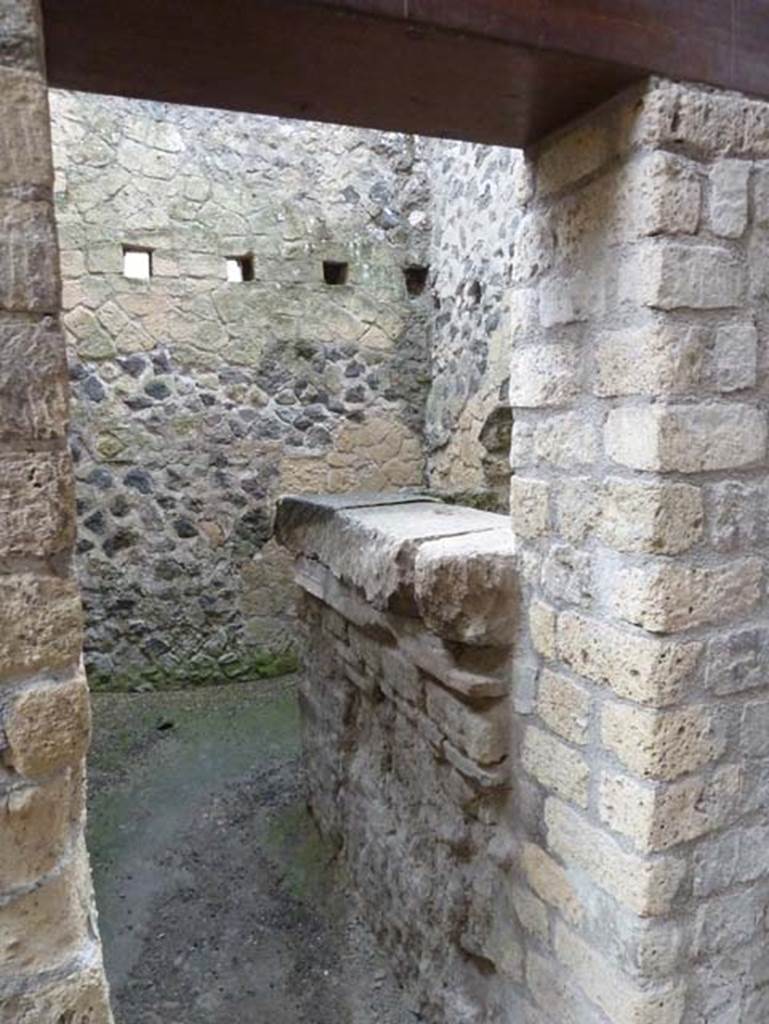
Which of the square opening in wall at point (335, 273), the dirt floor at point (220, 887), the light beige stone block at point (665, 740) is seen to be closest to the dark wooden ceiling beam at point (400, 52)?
the light beige stone block at point (665, 740)

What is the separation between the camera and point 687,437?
4.85ft

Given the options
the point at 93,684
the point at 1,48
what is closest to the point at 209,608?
the point at 93,684

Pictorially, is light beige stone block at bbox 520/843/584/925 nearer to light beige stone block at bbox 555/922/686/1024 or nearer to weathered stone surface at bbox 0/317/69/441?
light beige stone block at bbox 555/922/686/1024

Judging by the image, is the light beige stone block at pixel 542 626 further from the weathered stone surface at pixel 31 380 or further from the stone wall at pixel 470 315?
the stone wall at pixel 470 315

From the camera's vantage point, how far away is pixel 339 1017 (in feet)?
8.16

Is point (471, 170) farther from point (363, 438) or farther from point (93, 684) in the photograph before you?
point (93, 684)

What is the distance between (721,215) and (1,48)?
1195 mm

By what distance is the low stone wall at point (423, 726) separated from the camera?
1.96 metres

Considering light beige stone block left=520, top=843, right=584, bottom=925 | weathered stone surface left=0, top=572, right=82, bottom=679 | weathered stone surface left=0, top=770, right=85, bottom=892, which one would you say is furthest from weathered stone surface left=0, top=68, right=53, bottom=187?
light beige stone block left=520, top=843, right=584, bottom=925

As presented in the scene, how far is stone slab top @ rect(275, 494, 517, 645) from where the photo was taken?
1.89m

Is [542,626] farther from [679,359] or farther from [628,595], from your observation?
[679,359]

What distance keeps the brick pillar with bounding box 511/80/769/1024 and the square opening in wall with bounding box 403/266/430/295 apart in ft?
12.0

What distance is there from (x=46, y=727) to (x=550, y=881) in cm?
125

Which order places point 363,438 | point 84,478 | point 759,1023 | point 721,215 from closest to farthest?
1. point 721,215
2. point 759,1023
3. point 84,478
4. point 363,438
